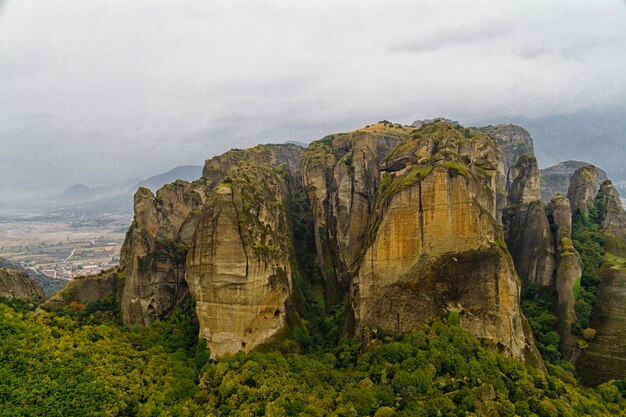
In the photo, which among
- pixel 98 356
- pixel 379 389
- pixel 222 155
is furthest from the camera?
pixel 222 155

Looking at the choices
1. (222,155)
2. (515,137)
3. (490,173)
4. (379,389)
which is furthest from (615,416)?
(515,137)

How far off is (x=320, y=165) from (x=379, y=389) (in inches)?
1422

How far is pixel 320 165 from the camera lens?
55.1m

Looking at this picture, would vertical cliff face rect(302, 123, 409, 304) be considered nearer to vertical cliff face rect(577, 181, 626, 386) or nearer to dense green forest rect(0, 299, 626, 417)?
dense green forest rect(0, 299, 626, 417)

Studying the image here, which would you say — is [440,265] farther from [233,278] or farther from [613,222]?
[613,222]

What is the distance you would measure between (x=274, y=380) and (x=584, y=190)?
173ft

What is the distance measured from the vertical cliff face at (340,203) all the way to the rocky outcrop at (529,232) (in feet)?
62.0

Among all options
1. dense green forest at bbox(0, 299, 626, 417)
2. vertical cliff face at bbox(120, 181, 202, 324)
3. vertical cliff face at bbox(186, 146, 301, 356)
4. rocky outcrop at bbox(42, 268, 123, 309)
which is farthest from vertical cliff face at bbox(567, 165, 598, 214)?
rocky outcrop at bbox(42, 268, 123, 309)

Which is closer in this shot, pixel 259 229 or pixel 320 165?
pixel 259 229

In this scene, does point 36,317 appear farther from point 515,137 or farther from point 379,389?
point 515,137

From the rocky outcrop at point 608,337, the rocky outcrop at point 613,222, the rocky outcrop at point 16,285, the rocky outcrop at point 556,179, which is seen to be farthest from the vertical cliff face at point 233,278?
the rocky outcrop at point 556,179

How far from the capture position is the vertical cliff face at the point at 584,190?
53.1 m

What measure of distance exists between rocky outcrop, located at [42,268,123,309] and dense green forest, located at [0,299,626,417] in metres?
9.10

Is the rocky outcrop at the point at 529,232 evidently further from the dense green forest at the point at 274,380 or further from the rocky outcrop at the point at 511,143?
the rocky outcrop at the point at 511,143
